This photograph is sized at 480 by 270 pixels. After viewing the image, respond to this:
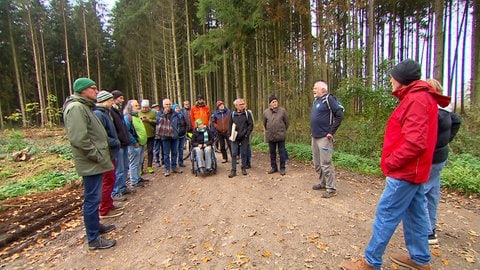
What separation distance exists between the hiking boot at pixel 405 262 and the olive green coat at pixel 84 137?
3.65m

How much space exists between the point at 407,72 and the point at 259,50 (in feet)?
42.2

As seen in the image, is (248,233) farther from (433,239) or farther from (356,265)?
(433,239)

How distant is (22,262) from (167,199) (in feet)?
7.80

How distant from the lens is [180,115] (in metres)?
7.34

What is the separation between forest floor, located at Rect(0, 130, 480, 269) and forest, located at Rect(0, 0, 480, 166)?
421cm

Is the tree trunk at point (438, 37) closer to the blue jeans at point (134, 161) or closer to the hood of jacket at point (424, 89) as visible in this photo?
the hood of jacket at point (424, 89)

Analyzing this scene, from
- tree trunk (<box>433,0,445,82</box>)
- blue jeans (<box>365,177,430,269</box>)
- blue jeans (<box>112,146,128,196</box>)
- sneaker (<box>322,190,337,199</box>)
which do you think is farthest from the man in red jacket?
tree trunk (<box>433,0,445,82</box>)

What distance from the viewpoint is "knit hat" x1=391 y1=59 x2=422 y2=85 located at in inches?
94.2

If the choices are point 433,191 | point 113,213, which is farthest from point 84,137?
point 433,191

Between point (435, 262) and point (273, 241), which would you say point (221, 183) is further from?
point (435, 262)

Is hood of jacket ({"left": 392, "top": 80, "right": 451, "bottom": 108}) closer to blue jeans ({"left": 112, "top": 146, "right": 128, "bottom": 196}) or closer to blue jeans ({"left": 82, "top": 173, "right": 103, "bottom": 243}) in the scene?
blue jeans ({"left": 82, "top": 173, "right": 103, "bottom": 243})

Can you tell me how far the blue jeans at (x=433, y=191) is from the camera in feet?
9.89

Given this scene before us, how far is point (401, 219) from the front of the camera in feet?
8.13

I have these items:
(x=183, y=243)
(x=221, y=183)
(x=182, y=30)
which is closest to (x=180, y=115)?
(x=221, y=183)
